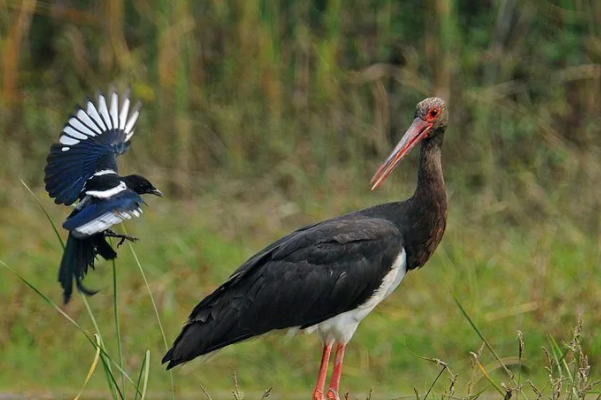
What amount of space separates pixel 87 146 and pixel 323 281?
1164 mm

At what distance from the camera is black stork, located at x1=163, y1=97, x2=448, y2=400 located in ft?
17.8

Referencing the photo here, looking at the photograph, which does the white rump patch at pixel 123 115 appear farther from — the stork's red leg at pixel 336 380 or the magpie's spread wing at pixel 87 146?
the stork's red leg at pixel 336 380

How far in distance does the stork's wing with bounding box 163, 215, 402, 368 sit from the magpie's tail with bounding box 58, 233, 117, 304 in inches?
45.2

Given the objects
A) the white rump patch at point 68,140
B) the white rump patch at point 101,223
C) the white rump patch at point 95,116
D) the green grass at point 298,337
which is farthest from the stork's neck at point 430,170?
the white rump patch at point 101,223

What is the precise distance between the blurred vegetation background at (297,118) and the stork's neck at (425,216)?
1.88 metres

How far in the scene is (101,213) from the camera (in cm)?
419

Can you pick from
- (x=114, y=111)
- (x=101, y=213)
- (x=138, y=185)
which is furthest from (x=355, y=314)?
(x=101, y=213)

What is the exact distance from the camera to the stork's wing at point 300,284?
5426 millimetres

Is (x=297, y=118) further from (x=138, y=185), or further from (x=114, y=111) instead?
(x=138, y=185)

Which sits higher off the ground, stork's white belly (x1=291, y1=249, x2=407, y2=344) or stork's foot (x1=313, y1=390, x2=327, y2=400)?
stork's white belly (x1=291, y1=249, x2=407, y2=344)

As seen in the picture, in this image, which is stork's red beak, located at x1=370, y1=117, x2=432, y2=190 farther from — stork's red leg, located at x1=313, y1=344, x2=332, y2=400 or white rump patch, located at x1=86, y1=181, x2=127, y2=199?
white rump patch, located at x1=86, y1=181, x2=127, y2=199

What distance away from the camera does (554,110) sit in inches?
363

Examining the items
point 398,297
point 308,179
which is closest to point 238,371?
point 398,297

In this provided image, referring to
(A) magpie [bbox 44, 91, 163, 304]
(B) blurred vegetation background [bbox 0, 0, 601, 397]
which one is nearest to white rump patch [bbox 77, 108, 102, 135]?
(A) magpie [bbox 44, 91, 163, 304]
